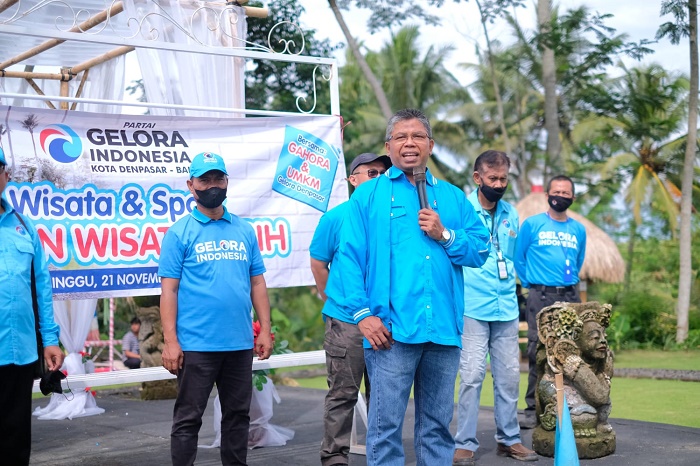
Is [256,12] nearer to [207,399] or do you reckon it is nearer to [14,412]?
[207,399]

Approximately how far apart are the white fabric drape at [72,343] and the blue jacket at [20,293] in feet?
14.0

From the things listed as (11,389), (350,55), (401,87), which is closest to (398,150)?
(11,389)

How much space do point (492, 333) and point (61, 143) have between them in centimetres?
308

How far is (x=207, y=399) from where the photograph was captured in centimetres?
501

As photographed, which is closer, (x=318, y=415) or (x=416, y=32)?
(x=318, y=415)

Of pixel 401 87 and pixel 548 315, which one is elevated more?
pixel 401 87

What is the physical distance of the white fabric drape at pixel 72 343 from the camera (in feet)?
28.4

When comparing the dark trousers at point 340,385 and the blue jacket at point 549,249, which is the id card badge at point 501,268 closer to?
the dark trousers at point 340,385

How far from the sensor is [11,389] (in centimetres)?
427

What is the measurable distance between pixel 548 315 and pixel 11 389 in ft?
11.5

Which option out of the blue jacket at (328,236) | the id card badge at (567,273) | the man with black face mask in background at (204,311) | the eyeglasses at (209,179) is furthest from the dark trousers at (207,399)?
the id card badge at (567,273)

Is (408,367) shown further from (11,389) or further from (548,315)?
(548,315)

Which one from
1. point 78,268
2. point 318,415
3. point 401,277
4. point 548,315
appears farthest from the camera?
point 318,415

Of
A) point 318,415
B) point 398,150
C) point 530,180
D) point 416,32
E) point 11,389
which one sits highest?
point 416,32
